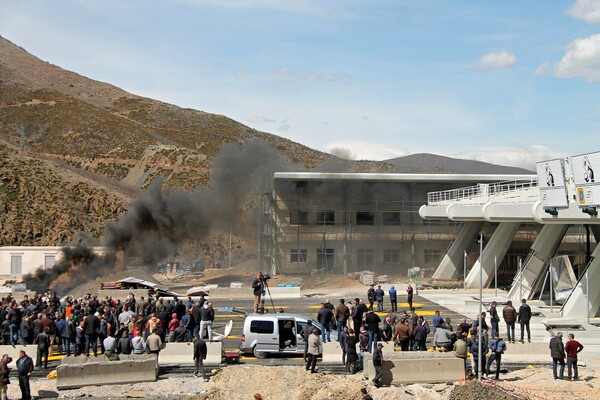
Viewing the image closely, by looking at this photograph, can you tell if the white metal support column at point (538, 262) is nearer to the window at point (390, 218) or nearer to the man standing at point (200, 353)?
the window at point (390, 218)

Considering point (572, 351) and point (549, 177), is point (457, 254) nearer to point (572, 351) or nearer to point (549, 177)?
point (549, 177)

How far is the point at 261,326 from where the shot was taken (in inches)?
934

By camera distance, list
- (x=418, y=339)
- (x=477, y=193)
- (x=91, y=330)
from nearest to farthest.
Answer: (x=418, y=339) < (x=91, y=330) < (x=477, y=193)

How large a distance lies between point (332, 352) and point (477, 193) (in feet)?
97.4

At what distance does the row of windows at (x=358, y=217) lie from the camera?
5600 cm

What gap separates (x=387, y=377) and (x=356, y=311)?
361cm

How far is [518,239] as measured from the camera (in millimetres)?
55906

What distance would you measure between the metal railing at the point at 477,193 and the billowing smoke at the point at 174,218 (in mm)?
11793

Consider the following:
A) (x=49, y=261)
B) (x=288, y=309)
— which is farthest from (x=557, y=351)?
(x=49, y=261)

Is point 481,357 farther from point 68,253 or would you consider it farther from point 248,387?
point 68,253

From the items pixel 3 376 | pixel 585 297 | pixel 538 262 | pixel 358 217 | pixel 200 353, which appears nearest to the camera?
pixel 3 376

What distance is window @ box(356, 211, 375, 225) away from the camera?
56406 mm

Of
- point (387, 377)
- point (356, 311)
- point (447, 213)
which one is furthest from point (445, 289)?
point (387, 377)

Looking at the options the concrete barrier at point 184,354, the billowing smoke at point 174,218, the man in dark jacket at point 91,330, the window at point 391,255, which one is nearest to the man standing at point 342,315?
the concrete barrier at point 184,354
